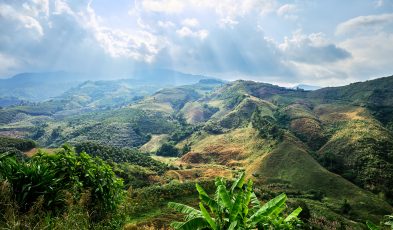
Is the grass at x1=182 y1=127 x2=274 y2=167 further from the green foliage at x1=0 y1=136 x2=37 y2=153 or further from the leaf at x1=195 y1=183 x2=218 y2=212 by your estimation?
the leaf at x1=195 y1=183 x2=218 y2=212

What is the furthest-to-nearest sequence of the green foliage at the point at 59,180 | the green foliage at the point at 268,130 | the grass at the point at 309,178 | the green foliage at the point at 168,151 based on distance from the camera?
1. the green foliage at the point at 168,151
2. the green foliage at the point at 268,130
3. the grass at the point at 309,178
4. the green foliage at the point at 59,180

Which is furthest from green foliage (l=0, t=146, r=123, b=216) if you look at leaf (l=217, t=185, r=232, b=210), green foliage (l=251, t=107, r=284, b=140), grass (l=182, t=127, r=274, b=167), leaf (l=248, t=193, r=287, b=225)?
green foliage (l=251, t=107, r=284, b=140)

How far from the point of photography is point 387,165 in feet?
254

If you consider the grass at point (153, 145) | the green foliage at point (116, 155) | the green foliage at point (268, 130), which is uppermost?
the green foliage at point (268, 130)

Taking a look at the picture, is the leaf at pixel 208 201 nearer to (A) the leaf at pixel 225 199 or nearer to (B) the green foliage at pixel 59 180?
(A) the leaf at pixel 225 199

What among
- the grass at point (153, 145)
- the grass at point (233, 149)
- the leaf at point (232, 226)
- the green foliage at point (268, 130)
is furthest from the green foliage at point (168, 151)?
the leaf at point (232, 226)

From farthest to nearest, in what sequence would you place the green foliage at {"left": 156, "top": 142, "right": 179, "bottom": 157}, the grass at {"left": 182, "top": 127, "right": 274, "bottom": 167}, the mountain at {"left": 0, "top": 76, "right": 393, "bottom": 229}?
1. the green foliage at {"left": 156, "top": 142, "right": 179, "bottom": 157}
2. the grass at {"left": 182, "top": 127, "right": 274, "bottom": 167}
3. the mountain at {"left": 0, "top": 76, "right": 393, "bottom": 229}

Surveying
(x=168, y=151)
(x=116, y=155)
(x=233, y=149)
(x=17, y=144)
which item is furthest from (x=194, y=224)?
(x=168, y=151)

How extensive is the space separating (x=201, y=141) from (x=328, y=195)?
8120 centimetres

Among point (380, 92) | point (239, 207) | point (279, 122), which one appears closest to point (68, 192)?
point (239, 207)

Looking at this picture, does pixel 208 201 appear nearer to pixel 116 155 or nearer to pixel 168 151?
pixel 116 155

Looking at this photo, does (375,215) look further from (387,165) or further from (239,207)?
(239,207)

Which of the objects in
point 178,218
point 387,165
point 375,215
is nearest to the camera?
point 178,218

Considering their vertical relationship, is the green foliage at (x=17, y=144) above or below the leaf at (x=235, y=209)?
below
